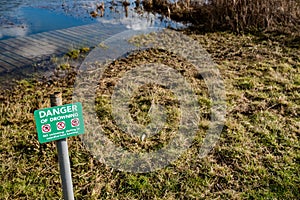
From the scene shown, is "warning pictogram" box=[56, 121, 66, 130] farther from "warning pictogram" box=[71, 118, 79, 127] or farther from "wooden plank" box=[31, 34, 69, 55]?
"wooden plank" box=[31, 34, 69, 55]

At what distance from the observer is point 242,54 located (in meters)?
4.51

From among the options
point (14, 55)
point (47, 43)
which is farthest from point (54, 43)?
point (14, 55)

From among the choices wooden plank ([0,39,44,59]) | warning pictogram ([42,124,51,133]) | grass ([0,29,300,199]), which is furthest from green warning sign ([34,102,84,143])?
wooden plank ([0,39,44,59])

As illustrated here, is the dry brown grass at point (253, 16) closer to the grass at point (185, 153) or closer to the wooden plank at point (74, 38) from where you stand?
the grass at point (185, 153)

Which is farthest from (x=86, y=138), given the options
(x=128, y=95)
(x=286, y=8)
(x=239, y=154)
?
(x=286, y=8)

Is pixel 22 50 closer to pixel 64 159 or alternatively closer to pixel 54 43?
pixel 54 43

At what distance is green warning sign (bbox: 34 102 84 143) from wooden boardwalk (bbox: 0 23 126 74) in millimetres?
2684

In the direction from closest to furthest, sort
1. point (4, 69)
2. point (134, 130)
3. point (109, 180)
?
point (109, 180), point (134, 130), point (4, 69)

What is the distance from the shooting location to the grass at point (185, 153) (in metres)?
2.18

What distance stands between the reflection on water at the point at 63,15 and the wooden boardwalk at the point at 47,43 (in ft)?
1.10

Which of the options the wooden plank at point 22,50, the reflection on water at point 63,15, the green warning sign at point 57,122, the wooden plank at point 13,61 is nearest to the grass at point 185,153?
the wooden plank at point 13,61

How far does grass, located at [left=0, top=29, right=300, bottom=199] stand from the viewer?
2.18m

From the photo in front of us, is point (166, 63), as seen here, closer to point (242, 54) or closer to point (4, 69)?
point (242, 54)

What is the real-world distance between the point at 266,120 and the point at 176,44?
2146 mm
